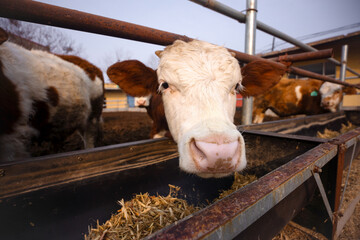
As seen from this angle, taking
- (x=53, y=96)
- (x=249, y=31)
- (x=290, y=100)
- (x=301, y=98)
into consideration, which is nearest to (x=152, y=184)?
(x=53, y=96)

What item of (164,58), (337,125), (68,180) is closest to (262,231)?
(68,180)

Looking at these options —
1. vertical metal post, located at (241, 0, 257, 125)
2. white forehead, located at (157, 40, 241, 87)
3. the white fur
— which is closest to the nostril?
white forehead, located at (157, 40, 241, 87)

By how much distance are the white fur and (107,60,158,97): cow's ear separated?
3.52 ft

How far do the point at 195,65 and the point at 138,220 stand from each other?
1.29m

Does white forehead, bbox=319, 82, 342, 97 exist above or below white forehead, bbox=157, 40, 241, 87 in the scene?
above

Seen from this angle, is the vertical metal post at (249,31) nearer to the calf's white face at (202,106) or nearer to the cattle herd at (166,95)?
the cattle herd at (166,95)

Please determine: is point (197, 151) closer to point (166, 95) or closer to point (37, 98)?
point (166, 95)

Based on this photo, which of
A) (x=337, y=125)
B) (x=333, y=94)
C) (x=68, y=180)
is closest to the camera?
(x=68, y=180)

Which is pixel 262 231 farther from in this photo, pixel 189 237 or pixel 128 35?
pixel 128 35

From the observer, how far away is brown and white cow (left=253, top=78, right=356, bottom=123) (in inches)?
240

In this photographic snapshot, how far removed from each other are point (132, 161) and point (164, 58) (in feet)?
3.22

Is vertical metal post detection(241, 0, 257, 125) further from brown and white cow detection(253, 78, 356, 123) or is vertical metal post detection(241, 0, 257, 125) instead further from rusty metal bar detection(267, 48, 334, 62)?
brown and white cow detection(253, 78, 356, 123)

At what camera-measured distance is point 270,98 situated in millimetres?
7078

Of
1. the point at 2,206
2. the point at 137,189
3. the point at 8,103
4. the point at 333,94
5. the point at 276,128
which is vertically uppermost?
the point at 333,94
